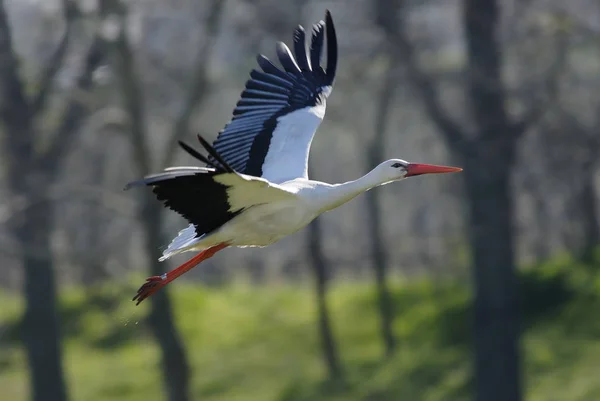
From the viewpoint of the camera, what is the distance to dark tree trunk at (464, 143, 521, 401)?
14445 millimetres

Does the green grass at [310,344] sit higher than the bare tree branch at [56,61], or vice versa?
the bare tree branch at [56,61]

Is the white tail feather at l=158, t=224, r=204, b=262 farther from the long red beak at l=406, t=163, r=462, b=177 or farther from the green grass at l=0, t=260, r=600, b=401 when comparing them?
the green grass at l=0, t=260, r=600, b=401

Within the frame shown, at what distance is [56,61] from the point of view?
1545 cm

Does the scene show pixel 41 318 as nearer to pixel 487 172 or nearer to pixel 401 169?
pixel 487 172

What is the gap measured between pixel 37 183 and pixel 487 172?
4.98 meters

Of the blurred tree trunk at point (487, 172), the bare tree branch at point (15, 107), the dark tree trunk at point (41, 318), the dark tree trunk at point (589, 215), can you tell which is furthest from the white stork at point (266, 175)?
the dark tree trunk at point (589, 215)

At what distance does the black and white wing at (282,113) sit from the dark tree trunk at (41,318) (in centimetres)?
762

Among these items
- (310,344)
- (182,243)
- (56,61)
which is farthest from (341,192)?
(310,344)

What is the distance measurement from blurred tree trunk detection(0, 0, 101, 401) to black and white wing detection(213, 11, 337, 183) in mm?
6497

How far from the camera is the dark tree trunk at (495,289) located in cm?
1445

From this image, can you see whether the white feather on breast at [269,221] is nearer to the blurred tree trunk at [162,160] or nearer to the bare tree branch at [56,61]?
the blurred tree trunk at [162,160]

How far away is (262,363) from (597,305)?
15.1ft

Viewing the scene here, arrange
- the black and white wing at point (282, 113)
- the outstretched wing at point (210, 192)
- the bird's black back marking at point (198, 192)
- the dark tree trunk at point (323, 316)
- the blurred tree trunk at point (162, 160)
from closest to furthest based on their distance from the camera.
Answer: the bird's black back marking at point (198, 192) → the outstretched wing at point (210, 192) → the black and white wing at point (282, 113) → the blurred tree trunk at point (162, 160) → the dark tree trunk at point (323, 316)

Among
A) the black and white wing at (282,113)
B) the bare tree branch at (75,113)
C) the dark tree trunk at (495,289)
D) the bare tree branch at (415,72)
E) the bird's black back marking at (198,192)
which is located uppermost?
the bare tree branch at (75,113)
